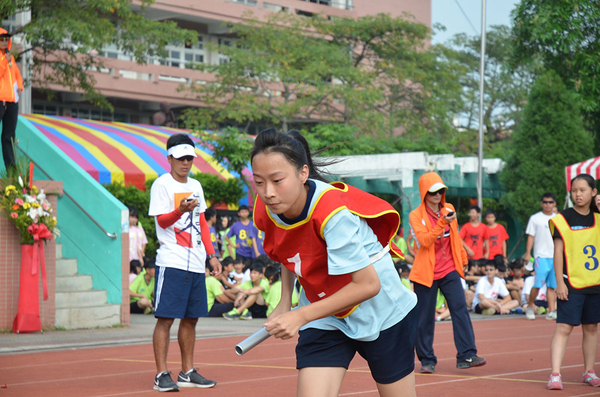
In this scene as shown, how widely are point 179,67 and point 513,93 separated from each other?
1964 centimetres

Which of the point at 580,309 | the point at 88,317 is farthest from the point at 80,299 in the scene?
the point at 580,309

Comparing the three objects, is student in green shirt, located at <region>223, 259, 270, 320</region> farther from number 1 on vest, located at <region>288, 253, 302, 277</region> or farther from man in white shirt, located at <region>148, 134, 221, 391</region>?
number 1 on vest, located at <region>288, 253, 302, 277</region>

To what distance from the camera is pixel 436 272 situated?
317 inches

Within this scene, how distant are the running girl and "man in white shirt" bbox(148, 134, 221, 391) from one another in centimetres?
293

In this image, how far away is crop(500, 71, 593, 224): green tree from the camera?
2300 centimetres

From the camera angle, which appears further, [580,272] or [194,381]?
[580,272]

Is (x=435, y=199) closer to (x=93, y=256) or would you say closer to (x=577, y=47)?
(x=93, y=256)

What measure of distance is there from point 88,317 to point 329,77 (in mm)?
24499

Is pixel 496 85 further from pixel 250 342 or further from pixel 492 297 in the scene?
pixel 250 342

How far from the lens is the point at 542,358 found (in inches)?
354

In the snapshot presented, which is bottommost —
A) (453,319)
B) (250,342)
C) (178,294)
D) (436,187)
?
(453,319)

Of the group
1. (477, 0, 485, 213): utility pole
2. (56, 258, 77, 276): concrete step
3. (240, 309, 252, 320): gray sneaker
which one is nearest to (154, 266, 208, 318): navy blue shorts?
(56, 258, 77, 276): concrete step

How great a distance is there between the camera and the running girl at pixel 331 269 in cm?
354

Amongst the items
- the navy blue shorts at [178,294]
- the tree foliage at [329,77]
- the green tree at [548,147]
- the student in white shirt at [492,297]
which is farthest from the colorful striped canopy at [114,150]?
the navy blue shorts at [178,294]
